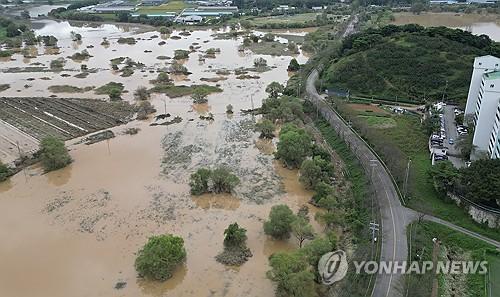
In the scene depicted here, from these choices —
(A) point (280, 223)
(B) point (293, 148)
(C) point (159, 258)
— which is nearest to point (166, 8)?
(B) point (293, 148)

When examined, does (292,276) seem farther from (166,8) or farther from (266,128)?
(166,8)

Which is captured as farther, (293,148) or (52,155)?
(52,155)

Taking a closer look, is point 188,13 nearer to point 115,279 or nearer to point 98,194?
point 98,194

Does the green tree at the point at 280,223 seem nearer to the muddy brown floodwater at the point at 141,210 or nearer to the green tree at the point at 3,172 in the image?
the muddy brown floodwater at the point at 141,210

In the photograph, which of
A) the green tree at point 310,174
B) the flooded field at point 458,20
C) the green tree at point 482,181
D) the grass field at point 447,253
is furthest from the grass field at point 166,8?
the grass field at point 447,253

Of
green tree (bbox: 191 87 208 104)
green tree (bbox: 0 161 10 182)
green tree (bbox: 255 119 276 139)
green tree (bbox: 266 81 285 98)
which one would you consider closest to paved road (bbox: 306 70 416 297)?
green tree (bbox: 255 119 276 139)

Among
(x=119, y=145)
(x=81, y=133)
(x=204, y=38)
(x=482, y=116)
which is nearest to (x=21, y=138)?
(x=81, y=133)
